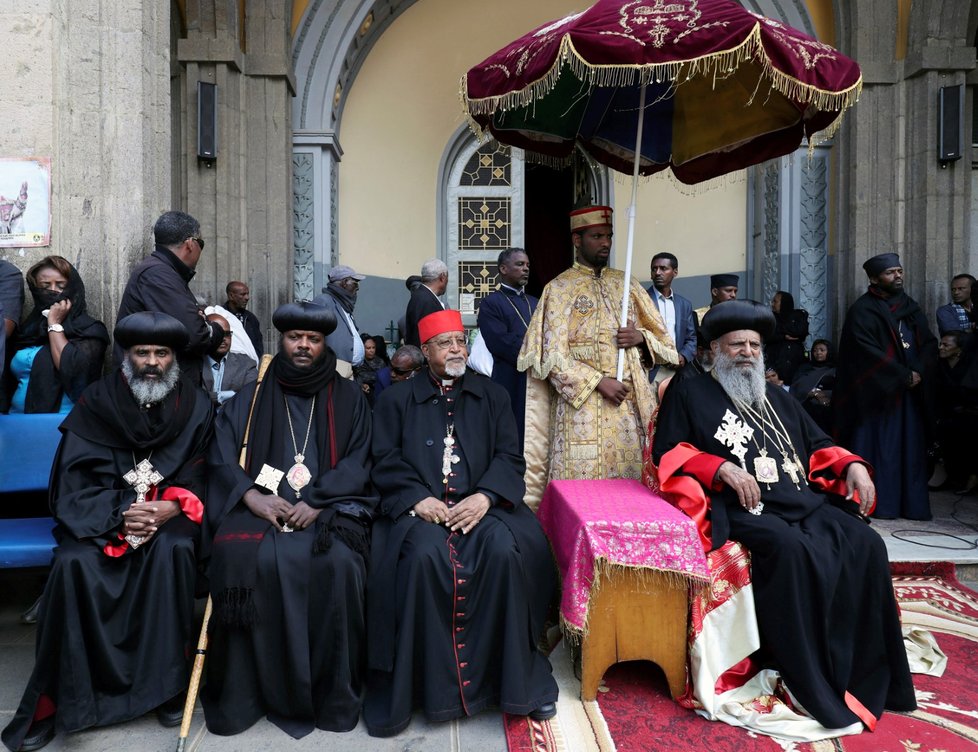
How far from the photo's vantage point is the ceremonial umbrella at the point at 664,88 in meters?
3.42

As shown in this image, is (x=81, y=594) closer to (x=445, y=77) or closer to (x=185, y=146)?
(x=185, y=146)

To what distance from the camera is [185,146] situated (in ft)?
25.8

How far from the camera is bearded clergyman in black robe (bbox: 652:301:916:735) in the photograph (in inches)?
123

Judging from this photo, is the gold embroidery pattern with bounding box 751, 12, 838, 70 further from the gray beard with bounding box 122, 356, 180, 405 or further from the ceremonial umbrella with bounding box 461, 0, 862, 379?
the gray beard with bounding box 122, 356, 180, 405

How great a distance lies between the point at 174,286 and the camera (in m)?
3.93

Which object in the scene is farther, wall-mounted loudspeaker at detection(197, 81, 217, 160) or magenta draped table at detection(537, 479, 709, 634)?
wall-mounted loudspeaker at detection(197, 81, 217, 160)

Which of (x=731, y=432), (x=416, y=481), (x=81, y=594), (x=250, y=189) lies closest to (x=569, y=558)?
(x=416, y=481)

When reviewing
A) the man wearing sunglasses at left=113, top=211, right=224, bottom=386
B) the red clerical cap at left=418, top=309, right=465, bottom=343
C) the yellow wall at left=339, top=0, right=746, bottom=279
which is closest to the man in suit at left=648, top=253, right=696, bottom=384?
the red clerical cap at left=418, top=309, right=465, bottom=343

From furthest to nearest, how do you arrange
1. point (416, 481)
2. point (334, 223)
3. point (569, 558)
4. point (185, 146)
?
point (334, 223) → point (185, 146) → point (416, 481) → point (569, 558)

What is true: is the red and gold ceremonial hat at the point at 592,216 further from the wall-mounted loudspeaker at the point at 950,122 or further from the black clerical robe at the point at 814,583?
the wall-mounted loudspeaker at the point at 950,122

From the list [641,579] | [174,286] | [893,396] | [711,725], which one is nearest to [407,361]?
[174,286]

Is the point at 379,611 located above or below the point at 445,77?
below

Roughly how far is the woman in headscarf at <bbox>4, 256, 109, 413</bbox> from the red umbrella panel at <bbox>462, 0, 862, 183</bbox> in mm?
2422

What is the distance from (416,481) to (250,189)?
19.0 ft
